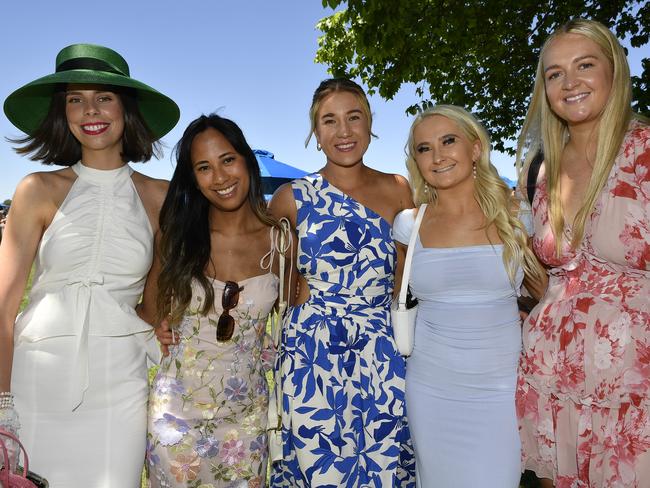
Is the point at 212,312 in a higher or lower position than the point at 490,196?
lower

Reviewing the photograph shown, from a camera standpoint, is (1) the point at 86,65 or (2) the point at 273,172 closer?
(1) the point at 86,65

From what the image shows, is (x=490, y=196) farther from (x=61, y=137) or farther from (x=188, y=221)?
(x=61, y=137)

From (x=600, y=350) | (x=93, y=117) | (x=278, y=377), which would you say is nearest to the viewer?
(x=600, y=350)

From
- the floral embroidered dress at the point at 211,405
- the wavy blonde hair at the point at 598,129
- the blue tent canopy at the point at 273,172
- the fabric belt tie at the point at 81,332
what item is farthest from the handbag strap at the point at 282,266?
the blue tent canopy at the point at 273,172

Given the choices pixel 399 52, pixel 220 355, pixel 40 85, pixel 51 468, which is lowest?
pixel 51 468

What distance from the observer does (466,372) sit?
274cm

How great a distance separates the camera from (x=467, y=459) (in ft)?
8.94

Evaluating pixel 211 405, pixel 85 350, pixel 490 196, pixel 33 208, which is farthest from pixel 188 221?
pixel 490 196

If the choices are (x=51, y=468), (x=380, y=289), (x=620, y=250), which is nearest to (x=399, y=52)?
(x=380, y=289)

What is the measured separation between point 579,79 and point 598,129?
0.89 feet

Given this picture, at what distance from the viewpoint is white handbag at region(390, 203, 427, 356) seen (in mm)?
2990

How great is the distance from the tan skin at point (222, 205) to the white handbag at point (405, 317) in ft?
2.54

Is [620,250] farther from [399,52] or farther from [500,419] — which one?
[399,52]

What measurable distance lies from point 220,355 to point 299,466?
0.82 meters
